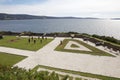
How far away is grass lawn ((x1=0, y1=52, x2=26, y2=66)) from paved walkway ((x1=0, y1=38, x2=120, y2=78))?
82cm

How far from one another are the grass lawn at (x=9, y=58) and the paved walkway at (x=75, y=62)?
823 millimetres

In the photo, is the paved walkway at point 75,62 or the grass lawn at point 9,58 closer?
the paved walkway at point 75,62

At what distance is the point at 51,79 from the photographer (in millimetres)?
8922

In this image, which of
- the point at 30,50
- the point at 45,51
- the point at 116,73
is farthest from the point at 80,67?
the point at 30,50

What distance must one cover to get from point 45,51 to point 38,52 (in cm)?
97

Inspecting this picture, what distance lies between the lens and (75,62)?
54.5 ft

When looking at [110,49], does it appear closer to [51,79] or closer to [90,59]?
[90,59]

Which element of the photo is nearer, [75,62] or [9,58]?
[75,62]

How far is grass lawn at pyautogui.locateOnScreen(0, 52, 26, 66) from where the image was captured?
670 inches

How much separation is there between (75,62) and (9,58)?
754cm

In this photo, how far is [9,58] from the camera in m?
18.6

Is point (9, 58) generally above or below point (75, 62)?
below

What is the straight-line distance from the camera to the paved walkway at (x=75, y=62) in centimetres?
1466

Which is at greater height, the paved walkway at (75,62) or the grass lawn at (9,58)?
the paved walkway at (75,62)
